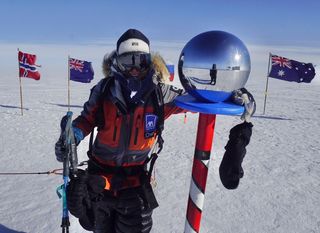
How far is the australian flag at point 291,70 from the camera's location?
32.4 feet

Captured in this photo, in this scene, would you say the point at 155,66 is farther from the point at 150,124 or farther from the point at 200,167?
the point at 200,167

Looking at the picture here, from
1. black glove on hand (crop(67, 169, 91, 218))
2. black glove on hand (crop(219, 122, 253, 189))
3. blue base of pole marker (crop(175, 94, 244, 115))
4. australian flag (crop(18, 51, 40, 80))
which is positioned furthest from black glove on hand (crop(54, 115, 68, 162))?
australian flag (crop(18, 51, 40, 80))

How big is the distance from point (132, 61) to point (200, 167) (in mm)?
844

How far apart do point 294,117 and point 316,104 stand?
3.30 m

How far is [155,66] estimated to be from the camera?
2250mm

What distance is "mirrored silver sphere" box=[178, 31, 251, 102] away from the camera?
1.41 metres

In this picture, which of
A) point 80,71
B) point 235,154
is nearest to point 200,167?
point 235,154

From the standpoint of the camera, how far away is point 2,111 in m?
10.1

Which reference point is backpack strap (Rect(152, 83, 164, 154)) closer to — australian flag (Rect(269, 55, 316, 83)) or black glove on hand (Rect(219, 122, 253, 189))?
black glove on hand (Rect(219, 122, 253, 189))

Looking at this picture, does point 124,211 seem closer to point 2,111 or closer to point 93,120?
point 93,120

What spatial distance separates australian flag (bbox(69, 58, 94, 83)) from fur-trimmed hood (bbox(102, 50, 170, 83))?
27.4 ft

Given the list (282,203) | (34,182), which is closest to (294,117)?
(282,203)

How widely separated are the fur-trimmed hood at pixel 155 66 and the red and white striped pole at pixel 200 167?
2.38 feet

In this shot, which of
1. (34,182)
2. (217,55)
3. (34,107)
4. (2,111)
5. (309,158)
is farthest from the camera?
(34,107)
